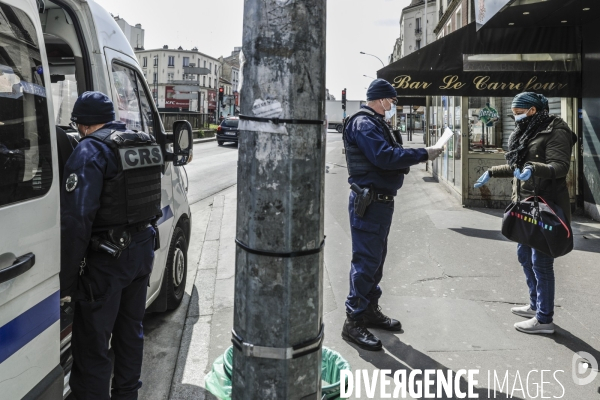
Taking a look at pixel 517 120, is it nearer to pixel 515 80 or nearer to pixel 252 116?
pixel 252 116

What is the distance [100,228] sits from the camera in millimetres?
2477

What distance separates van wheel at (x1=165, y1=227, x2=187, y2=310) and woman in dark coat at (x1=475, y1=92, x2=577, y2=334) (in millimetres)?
2964

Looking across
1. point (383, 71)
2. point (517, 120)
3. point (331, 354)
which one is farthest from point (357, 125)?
point (383, 71)

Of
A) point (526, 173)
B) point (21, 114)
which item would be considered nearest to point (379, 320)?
point (526, 173)

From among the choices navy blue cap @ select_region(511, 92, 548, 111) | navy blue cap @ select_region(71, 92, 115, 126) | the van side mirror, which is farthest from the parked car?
navy blue cap @ select_region(71, 92, 115, 126)

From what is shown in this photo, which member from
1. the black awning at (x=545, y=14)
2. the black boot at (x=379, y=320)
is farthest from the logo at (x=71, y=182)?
the black awning at (x=545, y=14)

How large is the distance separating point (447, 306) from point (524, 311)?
26.2 inches

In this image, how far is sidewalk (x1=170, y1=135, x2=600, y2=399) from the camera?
11.6 feet

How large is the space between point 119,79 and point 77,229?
65.8 inches

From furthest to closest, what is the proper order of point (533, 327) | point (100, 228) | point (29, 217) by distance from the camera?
point (533, 327), point (100, 228), point (29, 217)

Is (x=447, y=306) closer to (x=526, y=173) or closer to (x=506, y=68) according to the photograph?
(x=526, y=173)

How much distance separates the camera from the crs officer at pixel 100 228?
2.37 metres

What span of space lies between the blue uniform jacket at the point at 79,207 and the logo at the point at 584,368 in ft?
10.4

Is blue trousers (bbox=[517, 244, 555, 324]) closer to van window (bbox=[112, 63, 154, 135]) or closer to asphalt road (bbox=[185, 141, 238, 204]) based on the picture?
van window (bbox=[112, 63, 154, 135])
